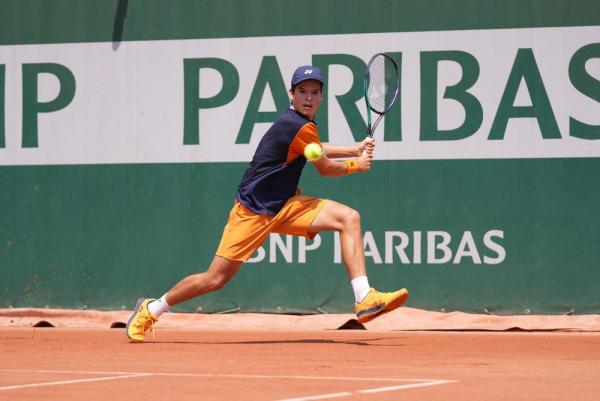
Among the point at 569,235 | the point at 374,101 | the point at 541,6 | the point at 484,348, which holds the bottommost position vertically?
the point at 484,348

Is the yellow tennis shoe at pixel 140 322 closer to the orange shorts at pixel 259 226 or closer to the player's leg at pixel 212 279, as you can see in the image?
the player's leg at pixel 212 279

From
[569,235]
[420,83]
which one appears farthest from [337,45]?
[569,235]

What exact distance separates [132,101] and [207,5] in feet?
3.46

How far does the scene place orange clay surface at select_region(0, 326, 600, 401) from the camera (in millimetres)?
5191

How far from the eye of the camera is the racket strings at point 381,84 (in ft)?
27.7

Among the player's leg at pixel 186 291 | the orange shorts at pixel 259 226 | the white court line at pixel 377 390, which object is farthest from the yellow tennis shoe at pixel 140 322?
the white court line at pixel 377 390

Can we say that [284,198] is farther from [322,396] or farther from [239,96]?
[322,396]

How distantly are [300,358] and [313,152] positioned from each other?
1.30 m

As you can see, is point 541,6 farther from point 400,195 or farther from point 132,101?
point 132,101

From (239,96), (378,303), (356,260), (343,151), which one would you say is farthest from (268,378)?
(239,96)

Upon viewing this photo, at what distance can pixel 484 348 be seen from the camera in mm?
7957

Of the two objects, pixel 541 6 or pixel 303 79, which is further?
pixel 541 6

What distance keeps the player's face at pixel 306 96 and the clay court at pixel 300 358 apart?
4.98 ft

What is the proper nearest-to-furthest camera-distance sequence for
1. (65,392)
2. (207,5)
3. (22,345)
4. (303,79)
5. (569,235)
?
(65,392) < (303,79) < (22,345) < (569,235) < (207,5)
